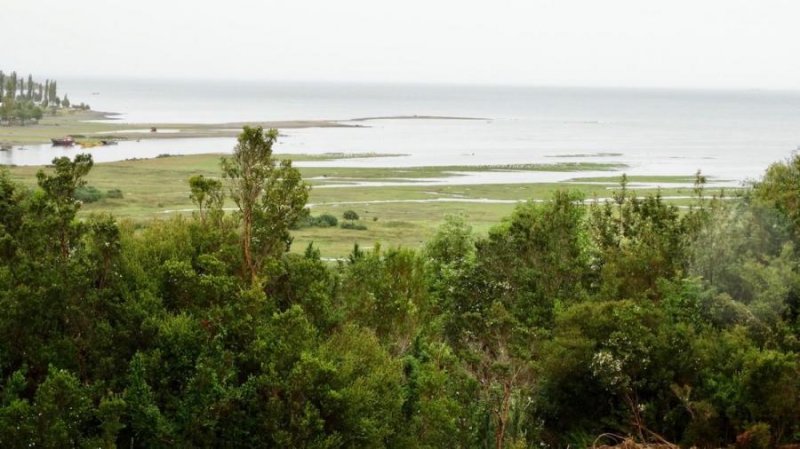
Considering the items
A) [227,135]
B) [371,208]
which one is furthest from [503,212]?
[227,135]

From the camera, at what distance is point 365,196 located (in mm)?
69625

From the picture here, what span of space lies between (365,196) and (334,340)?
52.1 m

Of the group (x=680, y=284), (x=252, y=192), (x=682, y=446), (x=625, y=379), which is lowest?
(x=682, y=446)

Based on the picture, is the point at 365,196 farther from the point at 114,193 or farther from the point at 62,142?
the point at 62,142

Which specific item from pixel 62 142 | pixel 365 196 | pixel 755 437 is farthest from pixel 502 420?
pixel 62 142

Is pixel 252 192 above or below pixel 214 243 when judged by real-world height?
above

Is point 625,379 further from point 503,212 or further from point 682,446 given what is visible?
point 503,212

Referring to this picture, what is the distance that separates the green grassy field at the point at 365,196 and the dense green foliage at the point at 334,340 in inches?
983

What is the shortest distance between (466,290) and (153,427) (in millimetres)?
12981

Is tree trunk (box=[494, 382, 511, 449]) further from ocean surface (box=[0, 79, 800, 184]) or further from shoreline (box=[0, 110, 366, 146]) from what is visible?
shoreline (box=[0, 110, 366, 146])

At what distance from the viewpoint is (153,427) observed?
1541cm

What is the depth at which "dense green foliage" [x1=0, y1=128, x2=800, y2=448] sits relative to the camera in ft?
51.2

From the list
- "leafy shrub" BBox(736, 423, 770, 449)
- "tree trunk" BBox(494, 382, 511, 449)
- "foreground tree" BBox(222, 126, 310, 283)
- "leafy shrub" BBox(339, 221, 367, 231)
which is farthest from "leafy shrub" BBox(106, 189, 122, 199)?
"leafy shrub" BBox(736, 423, 770, 449)

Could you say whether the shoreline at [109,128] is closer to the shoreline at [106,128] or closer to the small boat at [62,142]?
the shoreline at [106,128]
